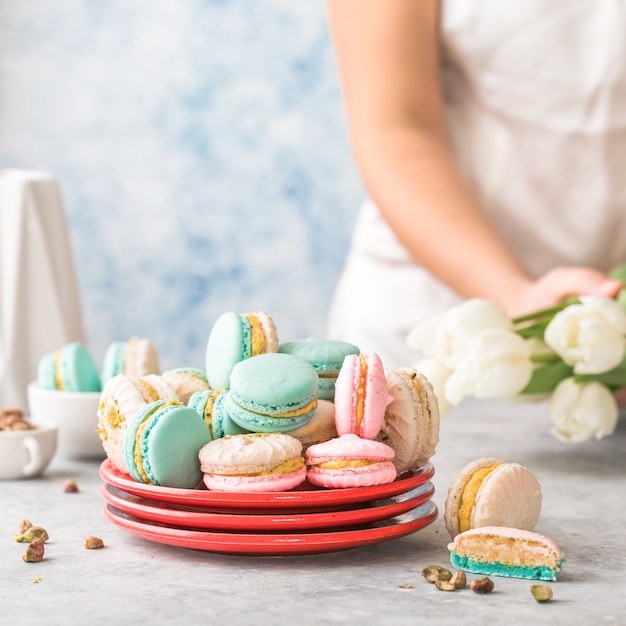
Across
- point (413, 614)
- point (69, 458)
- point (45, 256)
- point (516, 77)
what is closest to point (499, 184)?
point (516, 77)

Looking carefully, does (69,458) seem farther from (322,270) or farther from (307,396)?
(322,270)

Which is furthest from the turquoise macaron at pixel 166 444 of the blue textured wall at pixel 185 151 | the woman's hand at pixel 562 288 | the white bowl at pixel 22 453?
the blue textured wall at pixel 185 151

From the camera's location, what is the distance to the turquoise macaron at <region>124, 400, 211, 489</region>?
0.69 metres

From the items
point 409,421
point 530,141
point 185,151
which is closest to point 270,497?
point 409,421

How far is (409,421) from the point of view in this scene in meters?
0.74

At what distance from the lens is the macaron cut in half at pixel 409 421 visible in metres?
0.74

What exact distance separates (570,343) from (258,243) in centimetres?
256

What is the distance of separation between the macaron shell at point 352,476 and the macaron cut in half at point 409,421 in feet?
0.14

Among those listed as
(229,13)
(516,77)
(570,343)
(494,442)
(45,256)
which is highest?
(229,13)

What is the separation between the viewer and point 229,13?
343 cm

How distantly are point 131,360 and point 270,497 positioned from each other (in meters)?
0.42

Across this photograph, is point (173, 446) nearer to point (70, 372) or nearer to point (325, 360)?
point (325, 360)

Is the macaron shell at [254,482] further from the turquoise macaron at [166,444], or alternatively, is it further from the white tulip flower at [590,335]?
the white tulip flower at [590,335]

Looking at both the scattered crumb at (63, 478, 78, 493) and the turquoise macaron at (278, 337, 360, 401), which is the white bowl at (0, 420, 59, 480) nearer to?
the scattered crumb at (63, 478, 78, 493)
